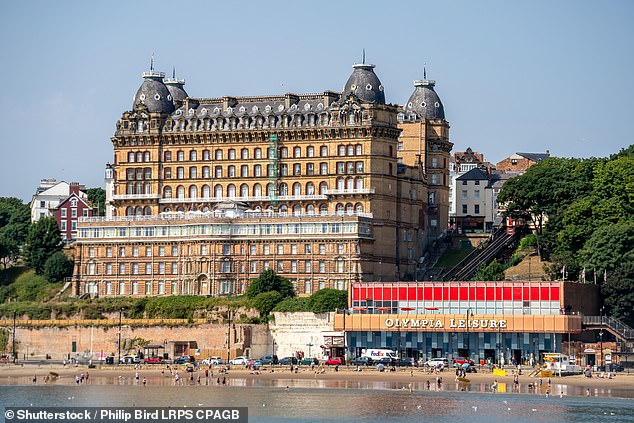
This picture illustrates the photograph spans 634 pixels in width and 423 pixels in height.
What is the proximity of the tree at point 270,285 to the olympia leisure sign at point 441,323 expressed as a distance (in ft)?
51.5

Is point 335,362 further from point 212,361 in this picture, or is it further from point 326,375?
point 212,361

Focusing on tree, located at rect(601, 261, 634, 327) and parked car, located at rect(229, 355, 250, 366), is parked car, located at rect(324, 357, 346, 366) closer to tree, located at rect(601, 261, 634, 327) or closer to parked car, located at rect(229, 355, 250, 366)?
parked car, located at rect(229, 355, 250, 366)

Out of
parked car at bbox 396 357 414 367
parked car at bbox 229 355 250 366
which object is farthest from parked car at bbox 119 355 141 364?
parked car at bbox 396 357 414 367

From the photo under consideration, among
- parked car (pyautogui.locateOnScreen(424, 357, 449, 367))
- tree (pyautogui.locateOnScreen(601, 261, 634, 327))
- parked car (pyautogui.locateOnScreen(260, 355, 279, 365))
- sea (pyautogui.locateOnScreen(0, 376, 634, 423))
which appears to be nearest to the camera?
sea (pyautogui.locateOnScreen(0, 376, 634, 423))

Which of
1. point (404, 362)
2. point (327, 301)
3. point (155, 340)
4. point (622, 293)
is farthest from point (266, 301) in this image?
point (622, 293)

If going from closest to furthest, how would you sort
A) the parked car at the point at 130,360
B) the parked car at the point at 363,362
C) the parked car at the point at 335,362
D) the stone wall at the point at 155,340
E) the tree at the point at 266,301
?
1. the parked car at the point at 363,362
2. the parked car at the point at 335,362
3. the parked car at the point at 130,360
4. the stone wall at the point at 155,340
5. the tree at the point at 266,301

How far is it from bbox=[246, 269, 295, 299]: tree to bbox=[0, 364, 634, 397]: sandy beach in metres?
16.5

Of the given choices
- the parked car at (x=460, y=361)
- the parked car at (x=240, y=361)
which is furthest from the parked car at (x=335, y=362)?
the parked car at (x=460, y=361)

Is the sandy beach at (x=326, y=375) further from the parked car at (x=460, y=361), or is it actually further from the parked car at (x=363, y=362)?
the parked car at (x=363, y=362)

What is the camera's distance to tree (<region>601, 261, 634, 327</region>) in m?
184

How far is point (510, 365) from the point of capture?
178 meters

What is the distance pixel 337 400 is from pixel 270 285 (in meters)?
47.1

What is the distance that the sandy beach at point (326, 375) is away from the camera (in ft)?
535

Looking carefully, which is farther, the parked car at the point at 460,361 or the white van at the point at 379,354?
the white van at the point at 379,354
